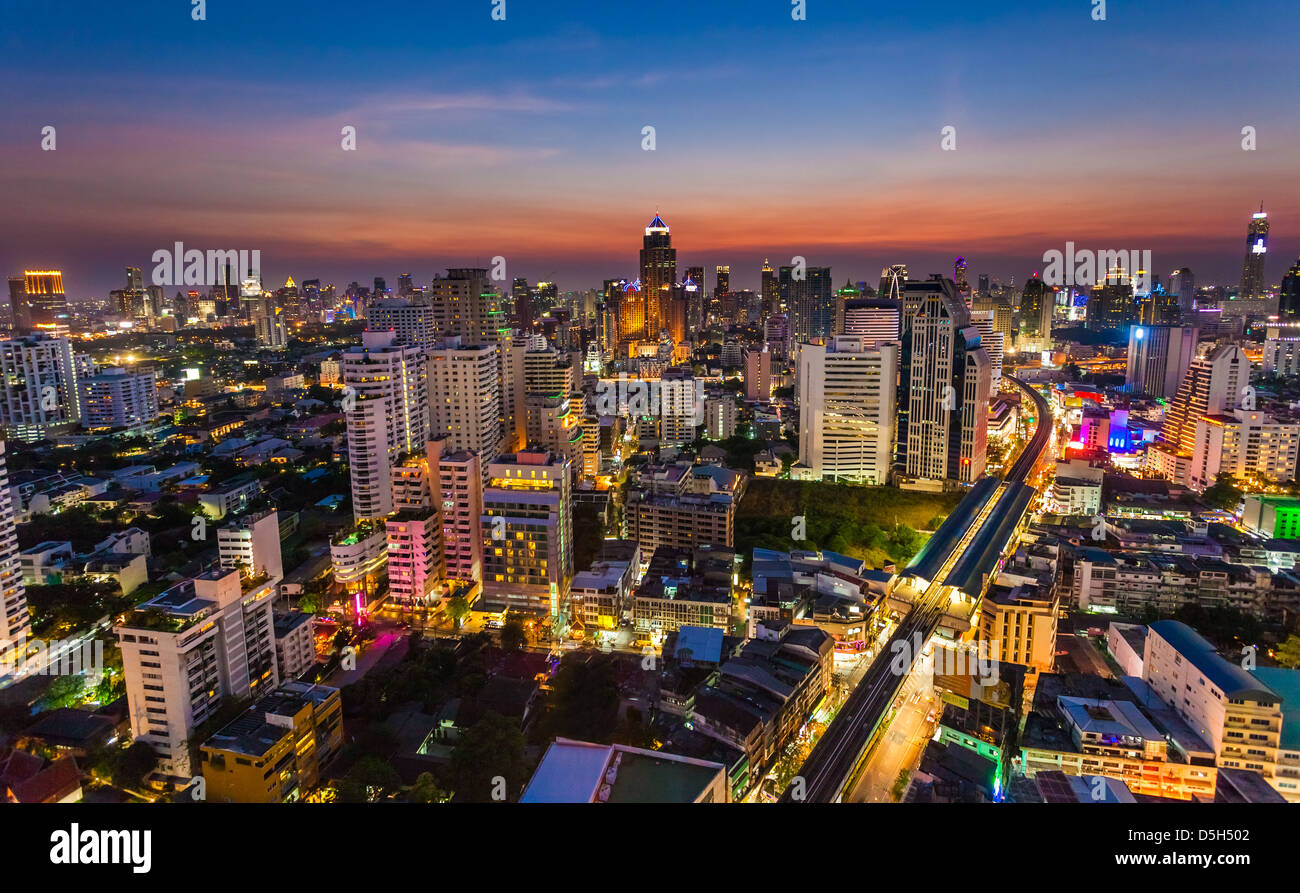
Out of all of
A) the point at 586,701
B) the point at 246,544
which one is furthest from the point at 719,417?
the point at 586,701

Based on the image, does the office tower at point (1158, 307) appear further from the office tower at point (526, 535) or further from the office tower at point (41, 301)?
the office tower at point (41, 301)

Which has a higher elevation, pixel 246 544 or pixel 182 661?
pixel 246 544

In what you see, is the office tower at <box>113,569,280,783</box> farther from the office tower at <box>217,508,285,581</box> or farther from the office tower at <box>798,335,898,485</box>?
the office tower at <box>798,335,898,485</box>

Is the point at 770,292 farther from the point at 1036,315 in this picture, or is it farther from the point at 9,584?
the point at 9,584

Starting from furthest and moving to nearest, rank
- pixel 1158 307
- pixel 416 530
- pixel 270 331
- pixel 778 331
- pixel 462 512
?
pixel 778 331 → pixel 270 331 → pixel 1158 307 → pixel 462 512 → pixel 416 530

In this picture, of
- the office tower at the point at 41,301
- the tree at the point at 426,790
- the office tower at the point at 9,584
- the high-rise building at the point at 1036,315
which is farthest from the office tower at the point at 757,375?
the tree at the point at 426,790

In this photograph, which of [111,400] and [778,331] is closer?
[111,400]

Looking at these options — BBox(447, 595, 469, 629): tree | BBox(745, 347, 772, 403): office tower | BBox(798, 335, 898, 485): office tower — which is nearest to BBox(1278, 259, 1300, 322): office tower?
BBox(745, 347, 772, 403): office tower
